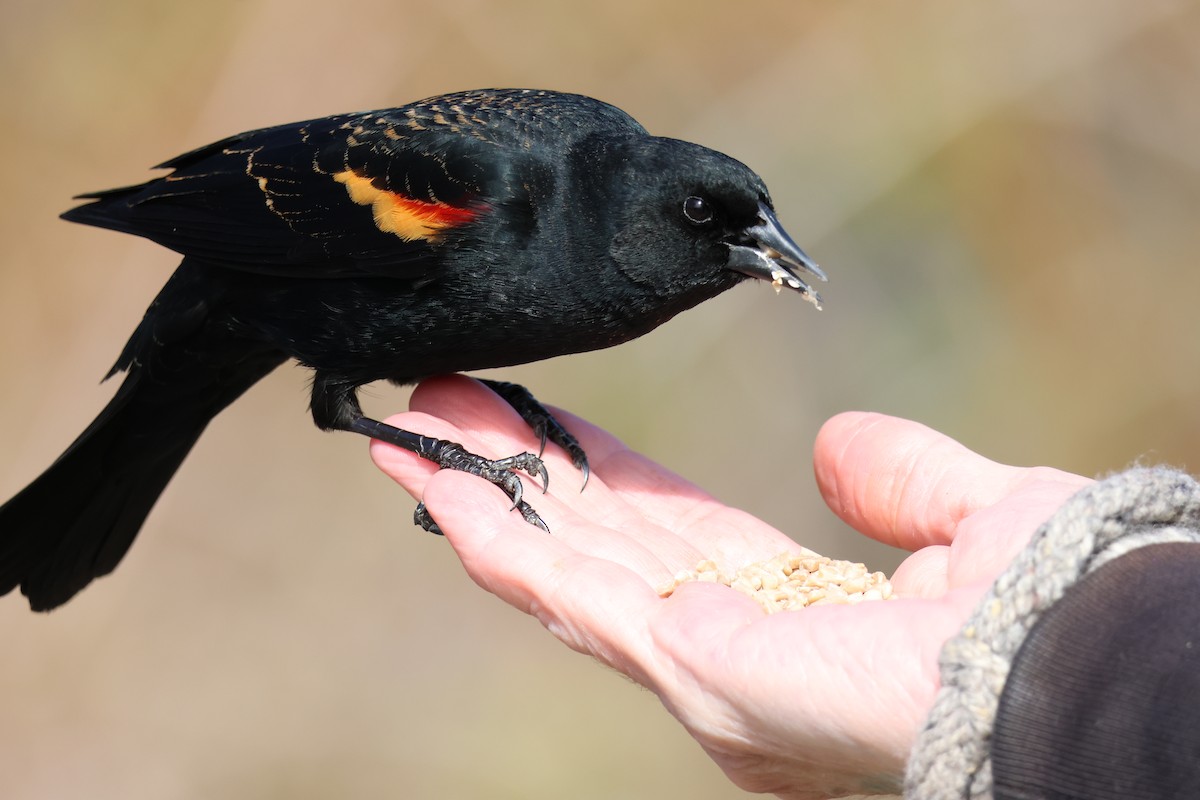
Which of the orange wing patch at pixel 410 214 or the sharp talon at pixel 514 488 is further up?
the orange wing patch at pixel 410 214

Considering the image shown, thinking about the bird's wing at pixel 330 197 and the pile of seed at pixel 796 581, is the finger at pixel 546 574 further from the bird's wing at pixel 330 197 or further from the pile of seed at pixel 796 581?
the bird's wing at pixel 330 197

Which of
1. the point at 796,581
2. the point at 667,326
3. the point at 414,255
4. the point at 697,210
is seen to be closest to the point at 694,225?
the point at 697,210

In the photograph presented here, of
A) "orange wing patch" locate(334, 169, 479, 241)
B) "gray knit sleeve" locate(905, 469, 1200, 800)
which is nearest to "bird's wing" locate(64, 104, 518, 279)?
"orange wing patch" locate(334, 169, 479, 241)

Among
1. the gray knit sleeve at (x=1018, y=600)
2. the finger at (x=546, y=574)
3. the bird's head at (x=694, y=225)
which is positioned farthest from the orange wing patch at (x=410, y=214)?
the gray knit sleeve at (x=1018, y=600)

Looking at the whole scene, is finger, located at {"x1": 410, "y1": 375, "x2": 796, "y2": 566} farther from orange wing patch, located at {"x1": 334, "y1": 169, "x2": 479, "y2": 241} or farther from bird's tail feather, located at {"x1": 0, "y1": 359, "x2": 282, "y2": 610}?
bird's tail feather, located at {"x1": 0, "y1": 359, "x2": 282, "y2": 610}

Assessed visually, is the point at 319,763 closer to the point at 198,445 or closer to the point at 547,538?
the point at 198,445

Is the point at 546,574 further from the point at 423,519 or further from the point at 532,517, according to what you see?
the point at 423,519
